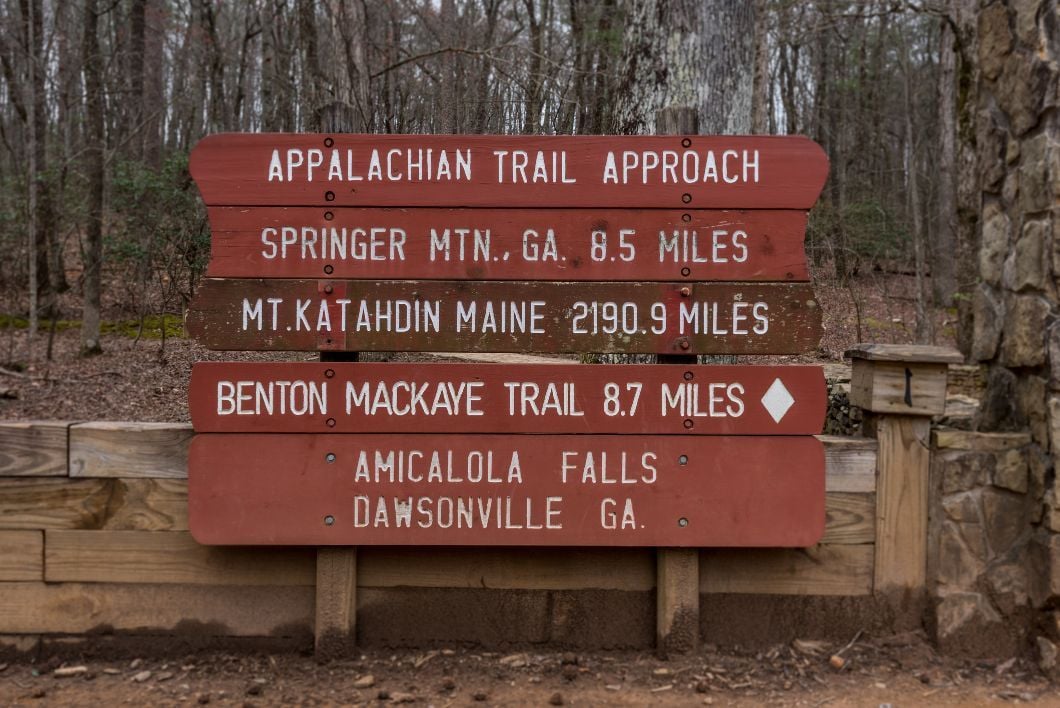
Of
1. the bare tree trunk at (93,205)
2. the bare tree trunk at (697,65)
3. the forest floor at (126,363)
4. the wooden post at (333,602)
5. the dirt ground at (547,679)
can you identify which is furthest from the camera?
the bare tree trunk at (93,205)

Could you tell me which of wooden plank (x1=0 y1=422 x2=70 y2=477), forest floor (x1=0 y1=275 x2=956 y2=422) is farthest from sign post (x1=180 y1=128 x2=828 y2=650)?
forest floor (x1=0 y1=275 x2=956 y2=422)

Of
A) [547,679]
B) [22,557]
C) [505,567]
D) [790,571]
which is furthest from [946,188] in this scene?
[22,557]

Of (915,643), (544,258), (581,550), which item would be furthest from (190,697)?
(915,643)

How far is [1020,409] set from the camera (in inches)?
142

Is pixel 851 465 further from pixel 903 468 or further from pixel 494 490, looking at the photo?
pixel 494 490

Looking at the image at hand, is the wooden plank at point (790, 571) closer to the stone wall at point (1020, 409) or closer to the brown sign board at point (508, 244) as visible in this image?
the stone wall at point (1020, 409)

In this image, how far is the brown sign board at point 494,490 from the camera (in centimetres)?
340

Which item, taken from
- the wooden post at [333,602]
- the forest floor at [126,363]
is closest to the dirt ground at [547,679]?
the wooden post at [333,602]

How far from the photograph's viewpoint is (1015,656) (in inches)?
137

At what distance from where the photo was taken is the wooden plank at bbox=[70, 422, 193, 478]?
3559mm

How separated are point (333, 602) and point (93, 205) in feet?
34.2

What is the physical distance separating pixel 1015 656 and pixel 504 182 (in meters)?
2.81

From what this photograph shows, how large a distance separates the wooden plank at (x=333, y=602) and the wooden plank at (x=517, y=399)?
55cm

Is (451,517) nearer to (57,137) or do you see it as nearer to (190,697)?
(190,697)
